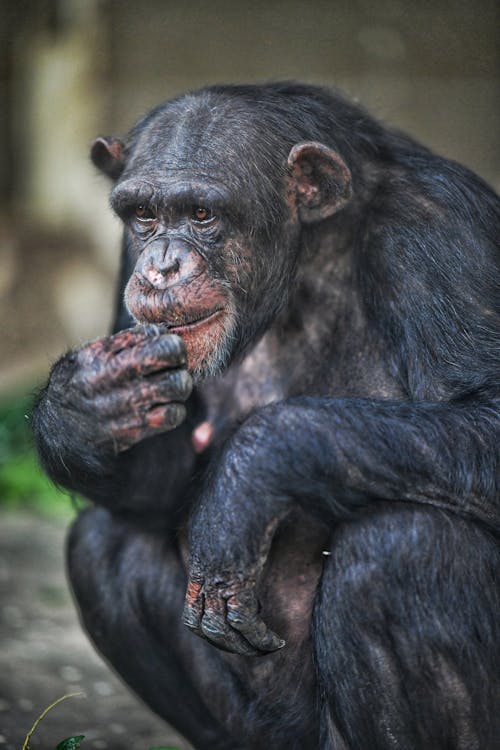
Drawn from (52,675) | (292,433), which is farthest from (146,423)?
(52,675)

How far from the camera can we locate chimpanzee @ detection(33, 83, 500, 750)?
13.8ft

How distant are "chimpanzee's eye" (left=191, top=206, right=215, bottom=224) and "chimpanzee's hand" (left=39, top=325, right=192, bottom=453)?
2.12ft

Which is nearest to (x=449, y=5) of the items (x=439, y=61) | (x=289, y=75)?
(x=439, y=61)

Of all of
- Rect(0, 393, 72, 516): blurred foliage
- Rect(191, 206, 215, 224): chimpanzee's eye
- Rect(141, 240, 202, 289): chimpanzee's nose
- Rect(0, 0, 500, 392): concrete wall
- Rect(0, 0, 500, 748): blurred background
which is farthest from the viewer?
Rect(0, 0, 500, 392): concrete wall

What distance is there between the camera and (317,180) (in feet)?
16.4

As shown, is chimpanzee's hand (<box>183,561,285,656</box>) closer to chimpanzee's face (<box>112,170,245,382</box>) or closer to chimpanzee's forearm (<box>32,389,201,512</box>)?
chimpanzee's forearm (<box>32,389,201,512</box>)

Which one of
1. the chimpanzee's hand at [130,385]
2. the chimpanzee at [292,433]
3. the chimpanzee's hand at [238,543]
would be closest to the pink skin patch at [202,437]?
the chimpanzee at [292,433]

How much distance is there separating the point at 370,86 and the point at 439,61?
0.77 m

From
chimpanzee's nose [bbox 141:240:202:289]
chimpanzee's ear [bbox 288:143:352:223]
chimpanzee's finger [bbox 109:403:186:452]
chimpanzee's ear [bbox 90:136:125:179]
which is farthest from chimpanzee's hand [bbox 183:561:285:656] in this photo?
chimpanzee's ear [bbox 90:136:125:179]

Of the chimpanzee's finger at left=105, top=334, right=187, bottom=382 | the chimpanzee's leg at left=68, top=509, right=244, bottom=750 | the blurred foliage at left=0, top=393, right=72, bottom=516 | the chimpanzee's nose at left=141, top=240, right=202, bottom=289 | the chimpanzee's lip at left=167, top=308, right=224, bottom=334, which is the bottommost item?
the blurred foliage at left=0, top=393, right=72, bottom=516

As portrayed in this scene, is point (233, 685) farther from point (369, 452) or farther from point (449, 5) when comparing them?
point (449, 5)

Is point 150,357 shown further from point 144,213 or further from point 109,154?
point 109,154

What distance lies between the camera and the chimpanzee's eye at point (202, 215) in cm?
481

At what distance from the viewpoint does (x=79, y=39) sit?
1303 cm
